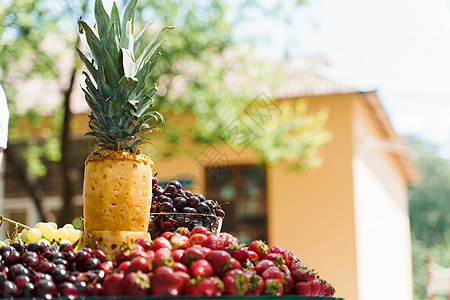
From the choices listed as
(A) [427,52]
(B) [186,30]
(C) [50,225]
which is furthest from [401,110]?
(C) [50,225]

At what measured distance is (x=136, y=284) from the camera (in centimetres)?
116

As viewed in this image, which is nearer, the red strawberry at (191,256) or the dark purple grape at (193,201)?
the red strawberry at (191,256)

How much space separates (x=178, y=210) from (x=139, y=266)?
0.56 metres

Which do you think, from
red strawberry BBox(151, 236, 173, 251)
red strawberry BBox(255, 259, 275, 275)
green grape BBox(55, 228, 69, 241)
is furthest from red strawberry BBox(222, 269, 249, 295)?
green grape BBox(55, 228, 69, 241)

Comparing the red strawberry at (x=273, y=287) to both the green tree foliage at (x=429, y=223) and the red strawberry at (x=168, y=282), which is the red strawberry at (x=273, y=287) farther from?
the green tree foliage at (x=429, y=223)

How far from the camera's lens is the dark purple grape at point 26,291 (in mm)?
1205

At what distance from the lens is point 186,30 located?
8.50 metres

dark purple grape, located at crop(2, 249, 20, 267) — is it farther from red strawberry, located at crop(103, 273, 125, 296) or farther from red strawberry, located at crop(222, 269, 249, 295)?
red strawberry, located at crop(222, 269, 249, 295)

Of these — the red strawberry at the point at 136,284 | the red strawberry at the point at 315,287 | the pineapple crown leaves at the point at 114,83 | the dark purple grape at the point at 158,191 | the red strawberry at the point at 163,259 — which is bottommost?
the red strawberry at the point at 315,287

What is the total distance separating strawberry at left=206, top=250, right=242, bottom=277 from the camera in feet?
4.09

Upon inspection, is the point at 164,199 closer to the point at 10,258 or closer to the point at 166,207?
the point at 166,207

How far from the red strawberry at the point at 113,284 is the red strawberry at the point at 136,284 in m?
0.02

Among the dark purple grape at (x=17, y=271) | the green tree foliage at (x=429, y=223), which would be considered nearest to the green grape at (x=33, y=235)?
the dark purple grape at (x=17, y=271)

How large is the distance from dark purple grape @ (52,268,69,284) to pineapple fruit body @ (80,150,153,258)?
0.23m
